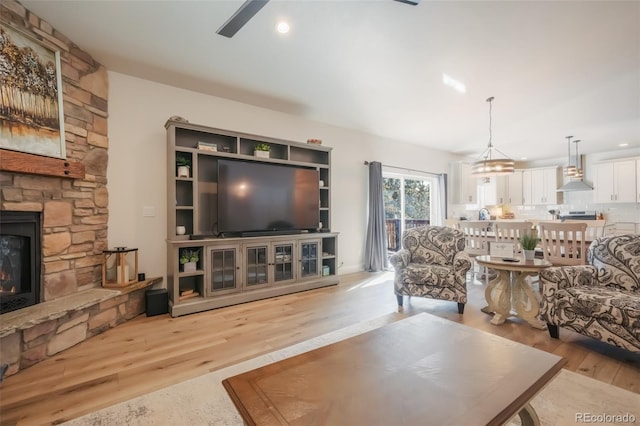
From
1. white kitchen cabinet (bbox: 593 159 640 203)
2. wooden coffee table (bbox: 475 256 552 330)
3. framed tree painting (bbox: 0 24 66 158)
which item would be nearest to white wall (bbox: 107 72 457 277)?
framed tree painting (bbox: 0 24 66 158)

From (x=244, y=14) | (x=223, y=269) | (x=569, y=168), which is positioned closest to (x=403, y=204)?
(x=569, y=168)

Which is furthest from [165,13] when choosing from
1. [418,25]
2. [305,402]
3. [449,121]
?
[449,121]

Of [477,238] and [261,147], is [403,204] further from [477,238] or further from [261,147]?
[261,147]

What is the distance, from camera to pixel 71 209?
8.77 ft

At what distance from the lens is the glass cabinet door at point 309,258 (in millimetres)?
4101

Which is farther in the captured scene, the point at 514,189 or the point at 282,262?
the point at 514,189

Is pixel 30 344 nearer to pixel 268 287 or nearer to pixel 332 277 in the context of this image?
pixel 268 287

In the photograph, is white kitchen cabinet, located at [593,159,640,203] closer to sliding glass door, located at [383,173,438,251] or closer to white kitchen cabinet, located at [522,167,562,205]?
white kitchen cabinet, located at [522,167,562,205]

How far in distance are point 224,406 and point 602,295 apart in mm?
2899

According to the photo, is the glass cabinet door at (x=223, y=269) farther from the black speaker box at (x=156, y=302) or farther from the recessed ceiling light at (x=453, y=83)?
the recessed ceiling light at (x=453, y=83)

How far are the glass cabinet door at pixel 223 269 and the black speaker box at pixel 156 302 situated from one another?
480 millimetres

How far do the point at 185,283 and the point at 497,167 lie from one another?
438 centimetres

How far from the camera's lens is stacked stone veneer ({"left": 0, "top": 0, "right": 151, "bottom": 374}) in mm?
2158

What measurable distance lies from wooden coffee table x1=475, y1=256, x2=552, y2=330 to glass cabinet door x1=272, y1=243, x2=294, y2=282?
2.34 m
